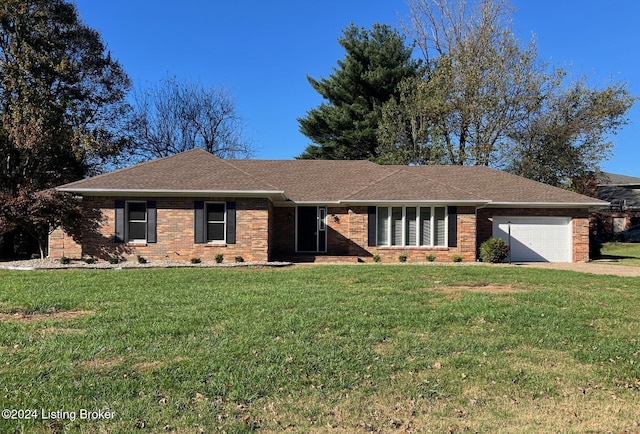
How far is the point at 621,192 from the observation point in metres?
38.2

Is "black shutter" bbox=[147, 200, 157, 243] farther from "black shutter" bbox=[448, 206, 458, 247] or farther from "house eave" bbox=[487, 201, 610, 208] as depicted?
"house eave" bbox=[487, 201, 610, 208]

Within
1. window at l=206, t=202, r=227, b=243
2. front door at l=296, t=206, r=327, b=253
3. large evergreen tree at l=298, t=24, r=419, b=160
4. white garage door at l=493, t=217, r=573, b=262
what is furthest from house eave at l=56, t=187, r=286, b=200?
large evergreen tree at l=298, t=24, r=419, b=160

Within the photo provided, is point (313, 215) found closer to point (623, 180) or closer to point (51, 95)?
point (51, 95)

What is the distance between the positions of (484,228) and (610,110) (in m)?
14.2

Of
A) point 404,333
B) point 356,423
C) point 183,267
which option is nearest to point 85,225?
point 183,267

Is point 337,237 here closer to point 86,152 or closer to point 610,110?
point 86,152

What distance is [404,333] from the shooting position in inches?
222

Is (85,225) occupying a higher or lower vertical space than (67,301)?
higher

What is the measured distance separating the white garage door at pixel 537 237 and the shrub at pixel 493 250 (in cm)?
174

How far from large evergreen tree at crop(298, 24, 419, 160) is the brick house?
10.6 m

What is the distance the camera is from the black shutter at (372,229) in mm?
16984

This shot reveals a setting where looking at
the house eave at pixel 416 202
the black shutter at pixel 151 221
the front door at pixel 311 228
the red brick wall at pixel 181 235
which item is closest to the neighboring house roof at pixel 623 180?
the house eave at pixel 416 202

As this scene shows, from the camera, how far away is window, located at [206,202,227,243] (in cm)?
1550

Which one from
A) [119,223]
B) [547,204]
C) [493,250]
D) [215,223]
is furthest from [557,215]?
[119,223]
